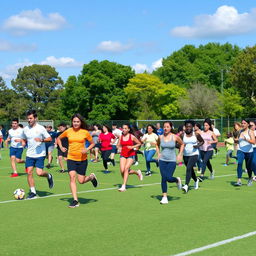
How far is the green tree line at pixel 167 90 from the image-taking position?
69250 mm

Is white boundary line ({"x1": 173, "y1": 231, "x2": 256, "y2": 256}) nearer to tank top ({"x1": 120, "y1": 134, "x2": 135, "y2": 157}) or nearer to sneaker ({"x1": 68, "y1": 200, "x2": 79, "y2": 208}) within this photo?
sneaker ({"x1": 68, "y1": 200, "x2": 79, "y2": 208})

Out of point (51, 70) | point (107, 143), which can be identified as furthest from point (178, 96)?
point (107, 143)

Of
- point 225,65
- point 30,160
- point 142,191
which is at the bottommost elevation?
point 142,191

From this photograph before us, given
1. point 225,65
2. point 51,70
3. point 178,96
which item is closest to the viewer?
point 178,96

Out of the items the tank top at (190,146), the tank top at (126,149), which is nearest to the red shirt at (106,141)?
the tank top at (126,149)

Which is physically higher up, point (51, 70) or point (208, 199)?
point (51, 70)

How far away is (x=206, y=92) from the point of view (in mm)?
69125

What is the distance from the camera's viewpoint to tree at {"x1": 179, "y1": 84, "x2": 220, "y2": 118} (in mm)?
67812

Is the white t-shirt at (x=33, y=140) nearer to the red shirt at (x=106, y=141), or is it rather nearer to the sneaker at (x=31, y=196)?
the sneaker at (x=31, y=196)

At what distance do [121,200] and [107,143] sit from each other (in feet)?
26.9

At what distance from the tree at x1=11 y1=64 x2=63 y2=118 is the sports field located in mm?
94159

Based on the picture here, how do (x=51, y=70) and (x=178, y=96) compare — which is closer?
(x=178, y=96)

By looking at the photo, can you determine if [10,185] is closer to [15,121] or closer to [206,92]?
[15,121]

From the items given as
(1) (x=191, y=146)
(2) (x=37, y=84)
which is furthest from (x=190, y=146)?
(2) (x=37, y=84)
